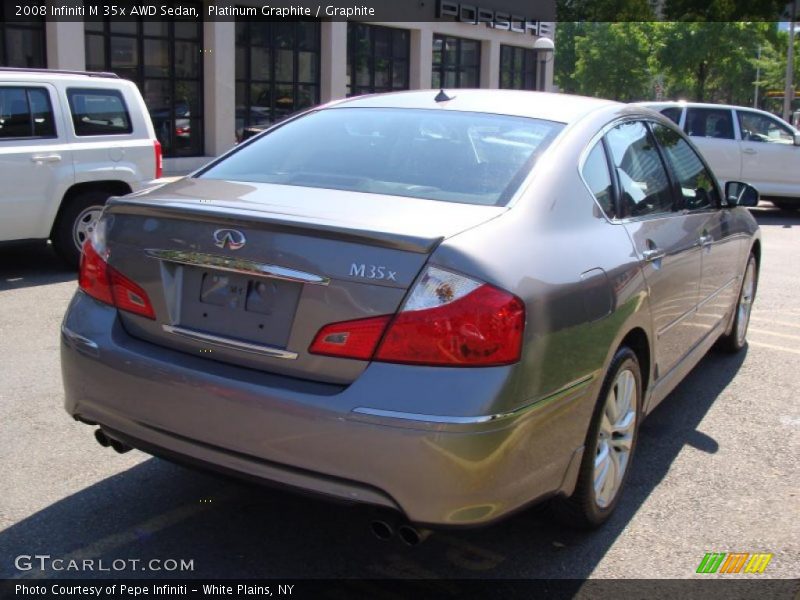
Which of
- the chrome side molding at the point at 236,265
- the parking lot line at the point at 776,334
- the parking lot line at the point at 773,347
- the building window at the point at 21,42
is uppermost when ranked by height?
the building window at the point at 21,42

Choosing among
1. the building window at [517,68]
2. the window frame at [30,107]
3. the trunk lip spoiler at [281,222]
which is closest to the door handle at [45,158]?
the window frame at [30,107]

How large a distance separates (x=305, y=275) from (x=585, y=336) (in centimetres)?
101

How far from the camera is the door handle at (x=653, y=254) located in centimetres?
384

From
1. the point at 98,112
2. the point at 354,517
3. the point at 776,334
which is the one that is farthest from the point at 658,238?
the point at 98,112

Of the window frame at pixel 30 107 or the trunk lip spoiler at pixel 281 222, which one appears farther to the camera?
the window frame at pixel 30 107

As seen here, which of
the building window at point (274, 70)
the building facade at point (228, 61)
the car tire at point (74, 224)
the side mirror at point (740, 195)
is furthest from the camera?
the building window at point (274, 70)

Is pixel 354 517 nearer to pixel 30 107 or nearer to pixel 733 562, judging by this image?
pixel 733 562

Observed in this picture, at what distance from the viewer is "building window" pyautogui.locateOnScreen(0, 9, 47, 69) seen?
16.4 m

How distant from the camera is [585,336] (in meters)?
3.21

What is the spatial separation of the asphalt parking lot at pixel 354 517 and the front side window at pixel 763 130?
39.3 ft

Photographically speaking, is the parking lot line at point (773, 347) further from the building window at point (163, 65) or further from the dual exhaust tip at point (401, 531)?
the building window at point (163, 65)

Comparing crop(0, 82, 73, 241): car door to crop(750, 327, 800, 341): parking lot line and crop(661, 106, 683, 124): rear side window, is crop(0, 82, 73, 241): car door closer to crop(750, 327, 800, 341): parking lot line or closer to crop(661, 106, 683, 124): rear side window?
crop(750, 327, 800, 341): parking lot line

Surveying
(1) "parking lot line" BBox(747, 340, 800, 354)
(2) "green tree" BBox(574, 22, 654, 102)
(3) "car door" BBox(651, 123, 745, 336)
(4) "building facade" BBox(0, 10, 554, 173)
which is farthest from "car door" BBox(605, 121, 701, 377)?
(2) "green tree" BBox(574, 22, 654, 102)

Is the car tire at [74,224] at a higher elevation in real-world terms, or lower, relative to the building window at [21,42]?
lower
